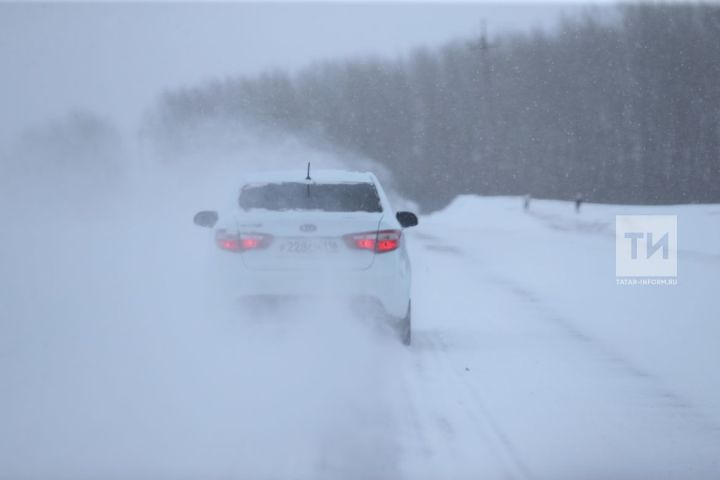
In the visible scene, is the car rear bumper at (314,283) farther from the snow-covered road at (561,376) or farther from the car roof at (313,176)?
the car roof at (313,176)

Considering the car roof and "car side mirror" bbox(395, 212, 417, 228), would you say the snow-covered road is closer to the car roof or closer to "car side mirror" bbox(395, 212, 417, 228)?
"car side mirror" bbox(395, 212, 417, 228)

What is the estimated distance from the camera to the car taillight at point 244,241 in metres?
7.10

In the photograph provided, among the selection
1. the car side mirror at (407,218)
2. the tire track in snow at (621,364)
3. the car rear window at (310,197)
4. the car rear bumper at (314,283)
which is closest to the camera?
the tire track in snow at (621,364)

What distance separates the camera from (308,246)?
278 inches

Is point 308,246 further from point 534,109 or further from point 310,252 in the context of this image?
point 534,109

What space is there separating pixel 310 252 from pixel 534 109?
49143 mm

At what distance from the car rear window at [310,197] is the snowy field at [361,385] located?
31.3 inches

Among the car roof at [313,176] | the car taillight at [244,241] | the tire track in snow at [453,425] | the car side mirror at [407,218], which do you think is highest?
the car roof at [313,176]

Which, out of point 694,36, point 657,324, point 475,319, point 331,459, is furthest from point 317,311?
point 694,36

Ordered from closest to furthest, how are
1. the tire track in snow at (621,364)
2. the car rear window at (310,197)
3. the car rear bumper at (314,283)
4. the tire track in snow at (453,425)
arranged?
the tire track in snow at (453,425)
the tire track in snow at (621,364)
the car rear bumper at (314,283)
the car rear window at (310,197)

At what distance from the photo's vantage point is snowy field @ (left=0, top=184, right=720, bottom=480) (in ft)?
16.2

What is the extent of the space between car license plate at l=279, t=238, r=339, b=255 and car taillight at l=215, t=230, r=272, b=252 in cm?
14

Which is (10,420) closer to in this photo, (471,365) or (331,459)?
(331,459)

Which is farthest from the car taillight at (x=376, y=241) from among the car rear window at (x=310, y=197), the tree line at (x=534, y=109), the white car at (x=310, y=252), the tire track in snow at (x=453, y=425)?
the tree line at (x=534, y=109)
